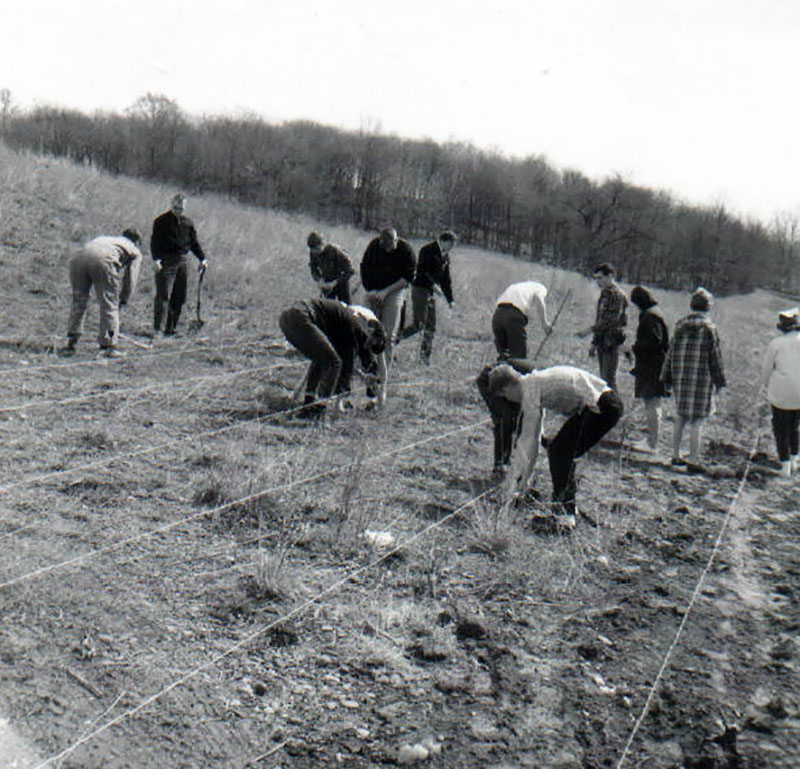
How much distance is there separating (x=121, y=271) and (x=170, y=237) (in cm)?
82

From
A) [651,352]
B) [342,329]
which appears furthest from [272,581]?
[651,352]

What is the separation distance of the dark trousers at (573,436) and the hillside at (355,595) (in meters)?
0.30

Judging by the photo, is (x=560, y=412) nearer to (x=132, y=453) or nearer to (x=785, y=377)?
(x=132, y=453)

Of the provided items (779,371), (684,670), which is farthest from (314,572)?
(779,371)

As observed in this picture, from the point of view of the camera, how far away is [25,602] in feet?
11.1

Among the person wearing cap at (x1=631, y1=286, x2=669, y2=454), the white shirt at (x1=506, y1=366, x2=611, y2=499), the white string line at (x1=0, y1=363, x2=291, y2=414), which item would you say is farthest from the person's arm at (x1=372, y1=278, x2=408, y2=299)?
the white shirt at (x1=506, y1=366, x2=611, y2=499)

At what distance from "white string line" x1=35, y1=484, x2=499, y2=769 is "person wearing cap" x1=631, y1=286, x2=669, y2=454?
3.03 metres

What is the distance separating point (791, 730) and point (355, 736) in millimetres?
1695

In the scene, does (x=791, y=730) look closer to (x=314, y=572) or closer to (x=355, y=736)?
(x=355, y=736)

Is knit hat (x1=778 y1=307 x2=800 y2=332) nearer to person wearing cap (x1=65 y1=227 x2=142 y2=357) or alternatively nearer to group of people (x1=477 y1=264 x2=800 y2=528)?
group of people (x1=477 y1=264 x2=800 y2=528)

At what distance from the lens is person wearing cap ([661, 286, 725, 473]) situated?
685 cm

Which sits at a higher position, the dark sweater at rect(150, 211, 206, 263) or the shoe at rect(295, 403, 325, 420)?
the dark sweater at rect(150, 211, 206, 263)

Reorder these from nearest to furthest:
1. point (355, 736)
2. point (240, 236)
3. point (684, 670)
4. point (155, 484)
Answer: point (355, 736) < point (684, 670) < point (155, 484) < point (240, 236)

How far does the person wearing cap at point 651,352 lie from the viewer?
284 inches
